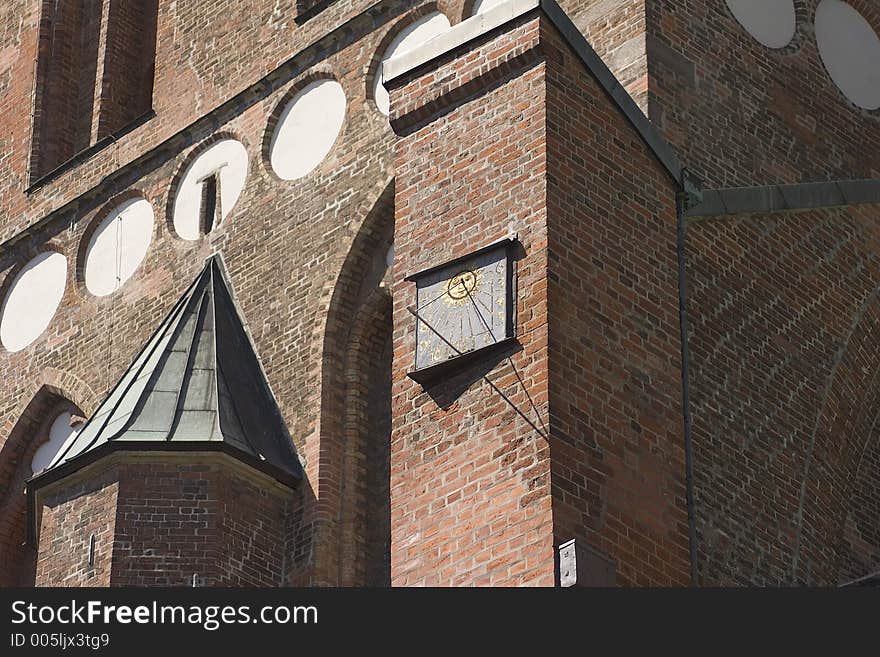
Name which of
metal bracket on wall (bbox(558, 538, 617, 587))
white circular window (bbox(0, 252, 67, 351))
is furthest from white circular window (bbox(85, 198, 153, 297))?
metal bracket on wall (bbox(558, 538, 617, 587))

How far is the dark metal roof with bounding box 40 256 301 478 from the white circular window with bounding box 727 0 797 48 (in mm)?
3943

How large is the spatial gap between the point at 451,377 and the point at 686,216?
204cm

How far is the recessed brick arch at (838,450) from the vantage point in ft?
46.9

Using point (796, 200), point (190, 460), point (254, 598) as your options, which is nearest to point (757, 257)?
point (796, 200)

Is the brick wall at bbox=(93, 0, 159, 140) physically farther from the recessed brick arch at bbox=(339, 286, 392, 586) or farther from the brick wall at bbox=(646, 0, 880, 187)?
the brick wall at bbox=(646, 0, 880, 187)

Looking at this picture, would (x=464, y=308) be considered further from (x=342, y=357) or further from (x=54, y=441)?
(x=54, y=441)

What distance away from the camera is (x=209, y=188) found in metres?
18.4

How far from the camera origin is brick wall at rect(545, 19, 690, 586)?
12.5 meters

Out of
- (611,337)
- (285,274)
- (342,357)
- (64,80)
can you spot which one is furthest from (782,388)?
(64,80)

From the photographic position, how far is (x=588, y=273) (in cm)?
1317

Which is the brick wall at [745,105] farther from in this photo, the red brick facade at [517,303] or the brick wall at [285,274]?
the brick wall at [285,274]

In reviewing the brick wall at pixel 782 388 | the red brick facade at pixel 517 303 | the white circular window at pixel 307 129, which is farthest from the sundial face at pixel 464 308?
the white circular window at pixel 307 129

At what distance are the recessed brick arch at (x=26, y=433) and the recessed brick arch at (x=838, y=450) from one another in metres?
5.83

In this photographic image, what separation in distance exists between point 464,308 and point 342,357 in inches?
142
